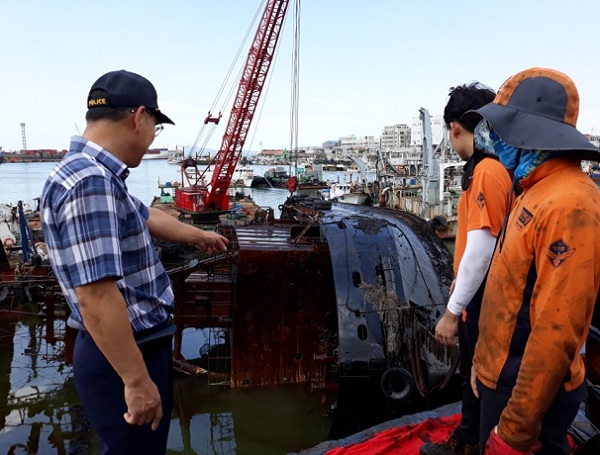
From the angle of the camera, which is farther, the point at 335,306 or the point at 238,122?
the point at 238,122

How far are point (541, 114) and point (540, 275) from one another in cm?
63

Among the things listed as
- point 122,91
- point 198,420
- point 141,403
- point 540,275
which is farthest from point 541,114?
point 198,420

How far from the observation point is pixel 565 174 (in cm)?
164

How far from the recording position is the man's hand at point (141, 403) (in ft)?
5.87

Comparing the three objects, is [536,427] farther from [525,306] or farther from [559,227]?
[559,227]

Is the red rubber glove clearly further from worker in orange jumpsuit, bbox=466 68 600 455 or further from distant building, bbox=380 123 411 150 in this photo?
distant building, bbox=380 123 411 150

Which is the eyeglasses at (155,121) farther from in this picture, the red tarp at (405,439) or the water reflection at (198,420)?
the water reflection at (198,420)

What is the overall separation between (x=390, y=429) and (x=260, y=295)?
144 inches

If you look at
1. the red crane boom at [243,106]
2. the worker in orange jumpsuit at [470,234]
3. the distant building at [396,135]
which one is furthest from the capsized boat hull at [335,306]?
the distant building at [396,135]

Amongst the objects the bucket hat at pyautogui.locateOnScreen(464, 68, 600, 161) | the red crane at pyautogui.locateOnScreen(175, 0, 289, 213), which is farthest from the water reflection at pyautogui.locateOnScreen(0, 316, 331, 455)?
the red crane at pyautogui.locateOnScreen(175, 0, 289, 213)

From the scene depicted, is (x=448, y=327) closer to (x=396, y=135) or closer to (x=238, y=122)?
(x=238, y=122)

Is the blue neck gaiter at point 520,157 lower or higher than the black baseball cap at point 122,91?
lower

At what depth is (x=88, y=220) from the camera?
1696mm

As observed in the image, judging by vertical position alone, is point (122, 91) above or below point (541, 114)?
above
